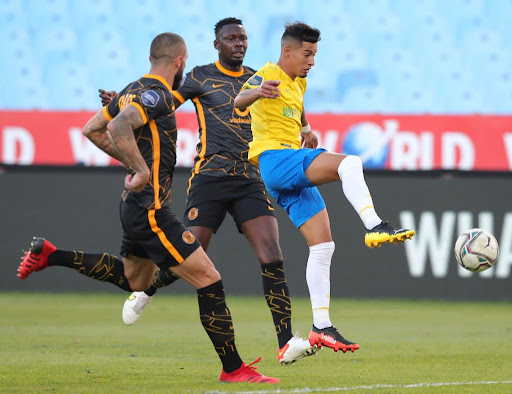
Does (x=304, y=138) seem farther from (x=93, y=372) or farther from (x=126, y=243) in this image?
(x=93, y=372)

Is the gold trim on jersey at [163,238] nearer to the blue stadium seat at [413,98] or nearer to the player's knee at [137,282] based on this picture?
the player's knee at [137,282]

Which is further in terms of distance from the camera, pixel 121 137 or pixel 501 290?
pixel 501 290

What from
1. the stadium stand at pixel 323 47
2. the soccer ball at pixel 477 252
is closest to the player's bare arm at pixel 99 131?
the soccer ball at pixel 477 252

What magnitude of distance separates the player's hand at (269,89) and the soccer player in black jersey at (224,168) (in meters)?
1.16

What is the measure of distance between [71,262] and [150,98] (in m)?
1.49

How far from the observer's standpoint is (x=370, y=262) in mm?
11961

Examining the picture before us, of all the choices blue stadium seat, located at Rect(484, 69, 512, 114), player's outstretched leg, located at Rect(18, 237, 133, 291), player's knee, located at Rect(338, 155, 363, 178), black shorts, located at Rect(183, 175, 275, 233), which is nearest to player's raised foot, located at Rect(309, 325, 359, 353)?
player's knee, located at Rect(338, 155, 363, 178)

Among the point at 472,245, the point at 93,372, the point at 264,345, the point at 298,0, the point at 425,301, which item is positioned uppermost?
the point at 298,0

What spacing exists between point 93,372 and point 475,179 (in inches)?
298

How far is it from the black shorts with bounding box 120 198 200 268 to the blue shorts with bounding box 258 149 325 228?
84 centimetres

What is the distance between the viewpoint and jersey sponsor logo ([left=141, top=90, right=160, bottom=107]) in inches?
201

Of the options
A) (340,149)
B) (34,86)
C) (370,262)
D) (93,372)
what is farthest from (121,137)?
(34,86)

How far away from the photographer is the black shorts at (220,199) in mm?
6617

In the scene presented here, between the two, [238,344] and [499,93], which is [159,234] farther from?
[499,93]
